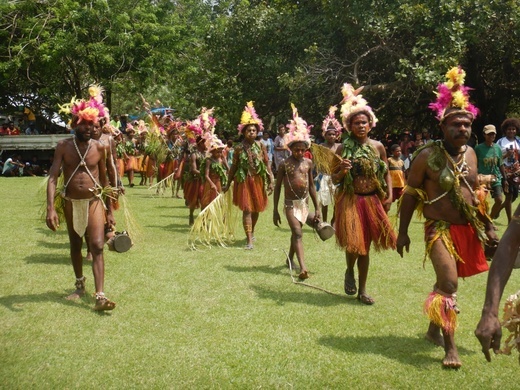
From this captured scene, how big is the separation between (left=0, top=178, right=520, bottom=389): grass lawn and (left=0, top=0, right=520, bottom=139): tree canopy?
1044 cm

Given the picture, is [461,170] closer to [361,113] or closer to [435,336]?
[435,336]

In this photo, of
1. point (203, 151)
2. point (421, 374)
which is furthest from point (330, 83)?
point (421, 374)

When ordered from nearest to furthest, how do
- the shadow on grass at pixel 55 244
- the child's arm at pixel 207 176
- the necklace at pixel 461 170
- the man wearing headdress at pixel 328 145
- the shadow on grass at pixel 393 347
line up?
the shadow on grass at pixel 393 347
the necklace at pixel 461 170
the shadow on grass at pixel 55 244
the child's arm at pixel 207 176
the man wearing headdress at pixel 328 145

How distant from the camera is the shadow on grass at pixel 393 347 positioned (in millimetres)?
4859

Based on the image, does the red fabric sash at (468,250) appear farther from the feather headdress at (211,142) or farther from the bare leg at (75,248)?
the feather headdress at (211,142)

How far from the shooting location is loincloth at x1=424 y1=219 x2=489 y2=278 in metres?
4.93

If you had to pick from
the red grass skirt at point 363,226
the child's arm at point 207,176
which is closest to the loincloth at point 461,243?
the red grass skirt at point 363,226

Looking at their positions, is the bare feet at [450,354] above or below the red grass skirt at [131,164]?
below

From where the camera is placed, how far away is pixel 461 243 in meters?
4.97

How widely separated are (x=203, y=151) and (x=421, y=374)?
25.8 feet

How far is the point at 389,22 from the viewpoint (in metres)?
17.8

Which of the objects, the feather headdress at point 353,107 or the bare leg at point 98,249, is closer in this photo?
the bare leg at point 98,249

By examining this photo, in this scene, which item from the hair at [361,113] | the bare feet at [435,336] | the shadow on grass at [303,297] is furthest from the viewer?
the shadow on grass at [303,297]

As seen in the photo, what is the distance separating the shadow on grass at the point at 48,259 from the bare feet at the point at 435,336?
16.4 ft
